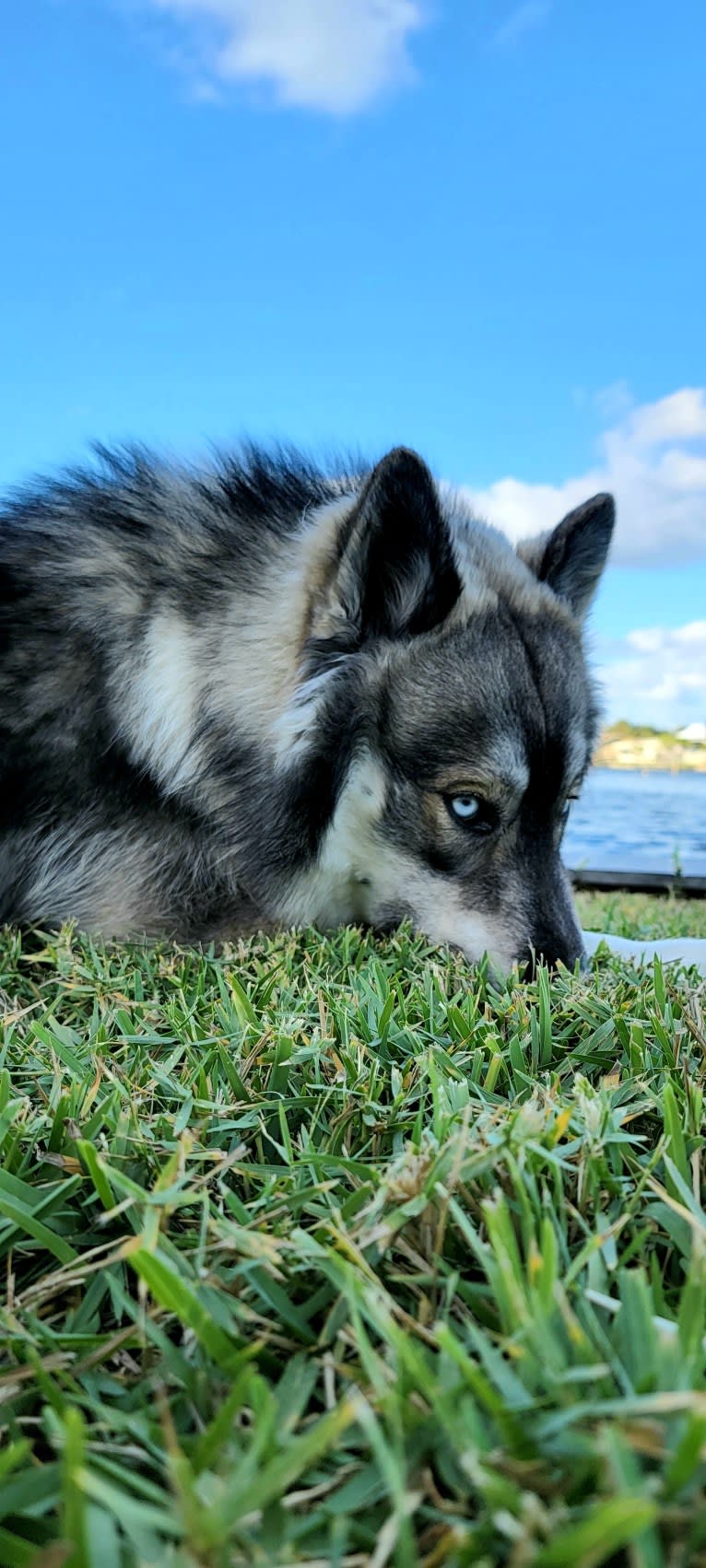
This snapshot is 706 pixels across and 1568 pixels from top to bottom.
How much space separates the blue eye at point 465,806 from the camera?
7.22ft

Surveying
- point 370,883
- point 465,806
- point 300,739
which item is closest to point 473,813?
point 465,806

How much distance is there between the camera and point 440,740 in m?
2.18

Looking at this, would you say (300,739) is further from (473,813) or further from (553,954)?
(553,954)

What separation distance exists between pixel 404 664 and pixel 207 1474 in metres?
1.92

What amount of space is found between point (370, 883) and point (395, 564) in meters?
0.75

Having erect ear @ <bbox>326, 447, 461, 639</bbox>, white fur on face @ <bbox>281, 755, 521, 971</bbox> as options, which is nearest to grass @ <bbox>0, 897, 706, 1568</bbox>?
white fur on face @ <bbox>281, 755, 521, 971</bbox>

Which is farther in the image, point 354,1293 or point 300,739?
point 300,739

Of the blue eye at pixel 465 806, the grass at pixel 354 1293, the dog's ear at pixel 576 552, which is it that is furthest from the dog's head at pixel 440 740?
the grass at pixel 354 1293

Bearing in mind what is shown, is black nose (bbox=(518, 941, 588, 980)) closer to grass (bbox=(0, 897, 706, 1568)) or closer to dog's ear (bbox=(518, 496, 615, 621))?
grass (bbox=(0, 897, 706, 1568))

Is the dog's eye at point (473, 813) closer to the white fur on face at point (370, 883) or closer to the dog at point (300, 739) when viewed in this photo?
the dog at point (300, 739)

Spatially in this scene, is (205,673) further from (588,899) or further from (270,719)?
(588,899)

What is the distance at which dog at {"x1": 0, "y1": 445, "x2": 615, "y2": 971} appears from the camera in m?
2.21

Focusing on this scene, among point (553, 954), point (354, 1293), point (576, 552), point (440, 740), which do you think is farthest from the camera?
point (576, 552)

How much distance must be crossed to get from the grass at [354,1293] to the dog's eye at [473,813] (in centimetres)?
100
